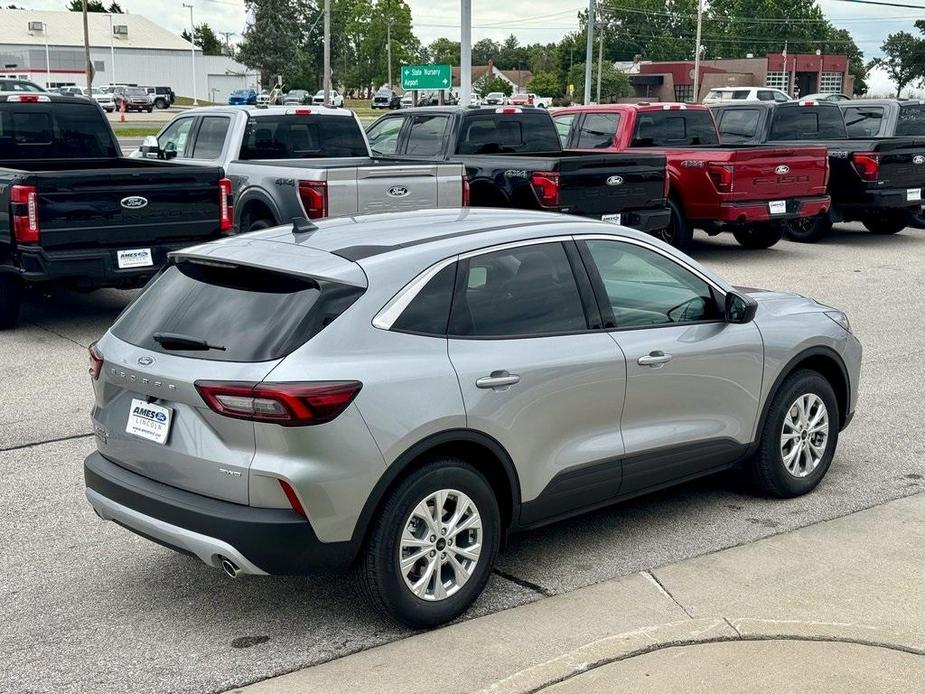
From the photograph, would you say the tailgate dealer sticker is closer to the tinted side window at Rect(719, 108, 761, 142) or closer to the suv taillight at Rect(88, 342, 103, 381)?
the suv taillight at Rect(88, 342, 103, 381)

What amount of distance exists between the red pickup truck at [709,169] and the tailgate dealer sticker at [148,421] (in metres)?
11.4

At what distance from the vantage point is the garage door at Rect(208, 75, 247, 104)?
113 metres

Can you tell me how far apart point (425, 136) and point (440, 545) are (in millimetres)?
11262

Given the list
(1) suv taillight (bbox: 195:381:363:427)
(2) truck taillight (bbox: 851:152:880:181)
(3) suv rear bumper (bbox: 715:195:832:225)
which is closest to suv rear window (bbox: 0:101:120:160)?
(3) suv rear bumper (bbox: 715:195:832:225)

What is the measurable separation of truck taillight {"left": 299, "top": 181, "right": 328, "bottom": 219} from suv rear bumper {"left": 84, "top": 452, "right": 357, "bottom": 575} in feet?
21.8

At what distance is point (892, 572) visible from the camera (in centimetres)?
540

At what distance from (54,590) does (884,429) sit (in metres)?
5.30

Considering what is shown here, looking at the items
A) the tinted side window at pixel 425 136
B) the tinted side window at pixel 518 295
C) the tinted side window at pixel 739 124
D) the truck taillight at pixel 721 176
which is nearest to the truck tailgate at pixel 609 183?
the truck taillight at pixel 721 176

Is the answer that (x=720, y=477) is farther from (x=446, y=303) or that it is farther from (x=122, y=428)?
(x=122, y=428)

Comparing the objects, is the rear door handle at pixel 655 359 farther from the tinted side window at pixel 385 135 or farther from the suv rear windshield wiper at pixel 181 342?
the tinted side window at pixel 385 135

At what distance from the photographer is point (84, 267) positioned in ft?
33.2

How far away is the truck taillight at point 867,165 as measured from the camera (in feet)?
55.3

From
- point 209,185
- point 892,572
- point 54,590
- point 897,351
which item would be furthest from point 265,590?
point 897,351

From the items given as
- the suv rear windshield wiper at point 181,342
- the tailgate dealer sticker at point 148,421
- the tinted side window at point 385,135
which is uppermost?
the tinted side window at point 385,135
